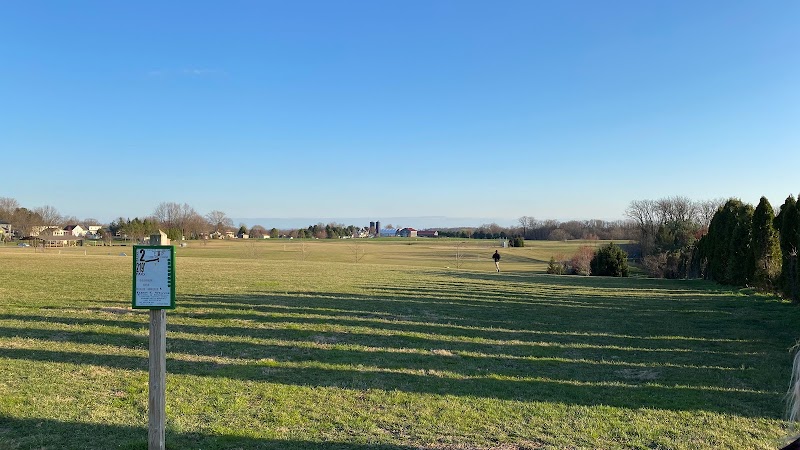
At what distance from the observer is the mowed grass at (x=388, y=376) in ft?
13.6

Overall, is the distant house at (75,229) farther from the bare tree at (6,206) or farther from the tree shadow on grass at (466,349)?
the tree shadow on grass at (466,349)

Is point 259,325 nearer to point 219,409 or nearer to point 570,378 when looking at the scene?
point 219,409

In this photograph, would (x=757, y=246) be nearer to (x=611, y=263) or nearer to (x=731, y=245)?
(x=731, y=245)

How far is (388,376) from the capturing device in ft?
20.0

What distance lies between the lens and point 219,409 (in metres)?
4.63

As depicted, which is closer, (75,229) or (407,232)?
(75,229)

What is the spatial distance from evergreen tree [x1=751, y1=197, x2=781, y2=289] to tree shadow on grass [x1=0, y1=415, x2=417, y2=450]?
1847cm

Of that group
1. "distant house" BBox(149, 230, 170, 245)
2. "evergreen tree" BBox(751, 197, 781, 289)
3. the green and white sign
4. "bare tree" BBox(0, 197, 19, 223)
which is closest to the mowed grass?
the green and white sign

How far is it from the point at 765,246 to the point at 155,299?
2021 cm

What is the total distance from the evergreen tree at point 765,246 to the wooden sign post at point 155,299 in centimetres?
1962

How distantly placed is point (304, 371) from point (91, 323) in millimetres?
4897

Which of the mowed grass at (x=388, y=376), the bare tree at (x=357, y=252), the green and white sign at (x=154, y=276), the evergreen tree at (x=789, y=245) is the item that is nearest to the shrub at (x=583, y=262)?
the bare tree at (x=357, y=252)

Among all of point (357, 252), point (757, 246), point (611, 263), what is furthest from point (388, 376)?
point (357, 252)

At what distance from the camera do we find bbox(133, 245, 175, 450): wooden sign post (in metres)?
3.40
